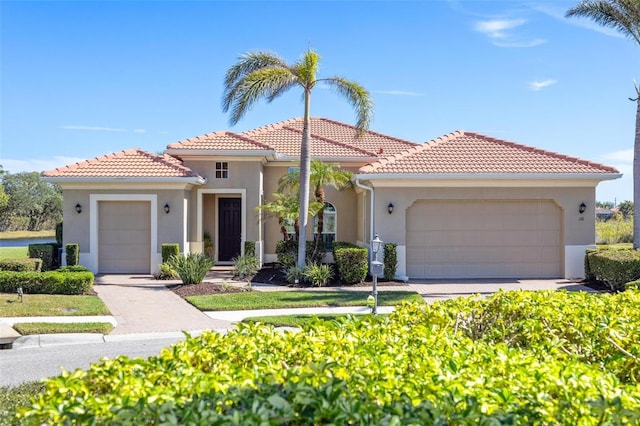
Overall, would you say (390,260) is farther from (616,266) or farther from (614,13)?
(614,13)

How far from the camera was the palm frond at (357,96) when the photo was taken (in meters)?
15.7

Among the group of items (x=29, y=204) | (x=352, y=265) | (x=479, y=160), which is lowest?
(x=352, y=265)

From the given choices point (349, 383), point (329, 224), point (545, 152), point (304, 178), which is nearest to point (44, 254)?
point (304, 178)

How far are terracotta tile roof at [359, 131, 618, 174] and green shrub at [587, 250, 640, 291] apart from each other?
9.42 ft

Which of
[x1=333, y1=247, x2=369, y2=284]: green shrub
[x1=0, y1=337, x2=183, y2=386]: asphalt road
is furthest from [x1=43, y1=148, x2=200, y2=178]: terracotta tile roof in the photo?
[x1=0, y1=337, x2=183, y2=386]: asphalt road

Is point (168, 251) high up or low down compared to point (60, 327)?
up

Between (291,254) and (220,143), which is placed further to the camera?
(220,143)

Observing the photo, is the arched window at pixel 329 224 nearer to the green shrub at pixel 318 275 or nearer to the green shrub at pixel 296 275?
the green shrub at pixel 296 275

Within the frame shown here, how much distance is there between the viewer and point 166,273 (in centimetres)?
1630

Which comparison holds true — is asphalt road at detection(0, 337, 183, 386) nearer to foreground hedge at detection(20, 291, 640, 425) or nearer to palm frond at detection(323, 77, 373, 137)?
foreground hedge at detection(20, 291, 640, 425)

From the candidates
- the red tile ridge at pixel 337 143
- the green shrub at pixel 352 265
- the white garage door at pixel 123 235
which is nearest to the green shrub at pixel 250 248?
the white garage door at pixel 123 235

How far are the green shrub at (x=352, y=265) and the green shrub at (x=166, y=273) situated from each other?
5409mm

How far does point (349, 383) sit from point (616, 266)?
1344 centimetres

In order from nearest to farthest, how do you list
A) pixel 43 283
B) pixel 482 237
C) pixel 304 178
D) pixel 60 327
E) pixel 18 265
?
pixel 60 327, pixel 43 283, pixel 18 265, pixel 304 178, pixel 482 237
